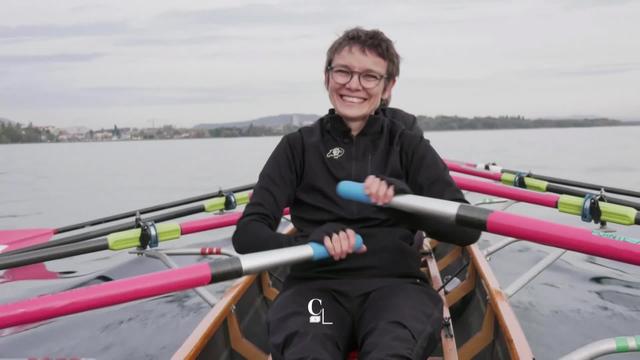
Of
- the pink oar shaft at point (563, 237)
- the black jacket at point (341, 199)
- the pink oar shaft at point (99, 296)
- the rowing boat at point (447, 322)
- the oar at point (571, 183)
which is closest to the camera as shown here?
the pink oar shaft at point (99, 296)

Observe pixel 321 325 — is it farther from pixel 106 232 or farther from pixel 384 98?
pixel 106 232

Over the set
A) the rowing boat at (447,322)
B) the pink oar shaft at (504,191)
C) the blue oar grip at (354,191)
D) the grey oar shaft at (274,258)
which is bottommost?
the rowing boat at (447,322)

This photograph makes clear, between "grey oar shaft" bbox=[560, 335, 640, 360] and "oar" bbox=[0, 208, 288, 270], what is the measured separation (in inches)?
83.2

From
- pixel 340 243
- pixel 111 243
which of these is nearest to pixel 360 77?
pixel 340 243

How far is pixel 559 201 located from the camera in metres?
4.19

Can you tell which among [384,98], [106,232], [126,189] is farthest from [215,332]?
[126,189]

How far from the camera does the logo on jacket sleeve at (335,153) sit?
8.21 feet

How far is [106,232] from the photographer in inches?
170

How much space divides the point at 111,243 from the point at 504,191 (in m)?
2.80

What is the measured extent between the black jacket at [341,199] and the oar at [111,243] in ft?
3.68

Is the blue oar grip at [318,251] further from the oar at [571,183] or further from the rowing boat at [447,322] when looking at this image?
the oar at [571,183]

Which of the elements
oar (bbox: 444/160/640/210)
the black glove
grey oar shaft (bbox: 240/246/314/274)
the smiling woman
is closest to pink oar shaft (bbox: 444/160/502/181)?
oar (bbox: 444/160/640/210)

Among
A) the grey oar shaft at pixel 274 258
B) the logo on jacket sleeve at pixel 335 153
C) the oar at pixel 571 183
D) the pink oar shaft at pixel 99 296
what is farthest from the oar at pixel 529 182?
the pink oar shaft at pixel 99 296

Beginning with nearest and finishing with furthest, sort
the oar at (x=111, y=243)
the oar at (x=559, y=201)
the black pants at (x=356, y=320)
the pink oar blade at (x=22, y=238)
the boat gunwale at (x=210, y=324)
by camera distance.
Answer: the black pants at (x=356, y=320) < the boat gunwale at (x=210, y=324) < the oar at (x=111, y=243) < the oar at (x=559, y=201) < the pink oar blade at (x=22, y=238)
